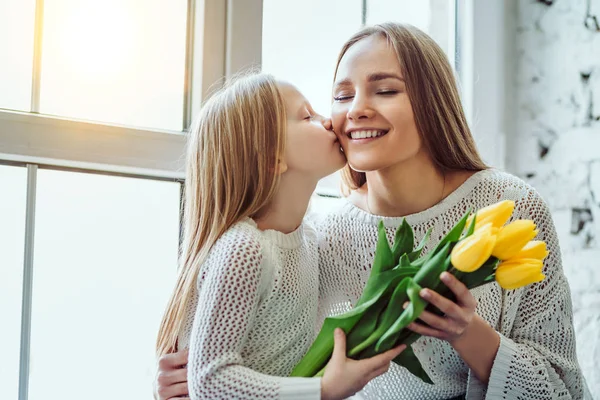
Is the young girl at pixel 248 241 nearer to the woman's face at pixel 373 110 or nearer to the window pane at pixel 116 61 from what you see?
the woman's face at pixel 373 110

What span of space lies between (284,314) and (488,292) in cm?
45

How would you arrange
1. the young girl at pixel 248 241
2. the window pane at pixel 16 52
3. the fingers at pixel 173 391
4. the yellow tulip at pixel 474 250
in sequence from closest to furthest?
1. the yellow tulip at pixel 474 250
2. the young girl at pixel 248 241
3. the fingers at pixel 173 391
4. the window pane at pixel 16 52

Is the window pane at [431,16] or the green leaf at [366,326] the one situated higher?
the window pane at [431,16]

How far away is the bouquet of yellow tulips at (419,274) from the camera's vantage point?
100 centimetres

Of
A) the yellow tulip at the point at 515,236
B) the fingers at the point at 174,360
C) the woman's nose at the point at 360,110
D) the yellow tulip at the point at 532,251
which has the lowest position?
the fingers at the point at 174,360

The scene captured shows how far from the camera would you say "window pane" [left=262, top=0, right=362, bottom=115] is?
6.34 feet

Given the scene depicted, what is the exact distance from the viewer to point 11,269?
153cm

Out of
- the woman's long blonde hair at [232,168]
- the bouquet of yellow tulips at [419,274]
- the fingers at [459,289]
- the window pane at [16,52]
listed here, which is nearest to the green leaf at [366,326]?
the bouquet of yellow tulips at [419,274]

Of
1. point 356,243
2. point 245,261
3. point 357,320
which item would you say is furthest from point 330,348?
point 356,243

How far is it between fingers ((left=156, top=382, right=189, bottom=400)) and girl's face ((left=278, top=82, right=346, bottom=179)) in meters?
0.42

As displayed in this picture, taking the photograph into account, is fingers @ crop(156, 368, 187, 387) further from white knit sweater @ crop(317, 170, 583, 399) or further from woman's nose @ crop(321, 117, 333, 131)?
woman's nose @ crop(321, 117, 333, 131)

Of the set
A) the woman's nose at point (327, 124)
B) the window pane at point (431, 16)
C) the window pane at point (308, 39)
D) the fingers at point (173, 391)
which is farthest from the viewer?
the window pane at point (431, 16)

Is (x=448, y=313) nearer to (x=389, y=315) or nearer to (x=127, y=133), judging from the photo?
(x=389, y=315)

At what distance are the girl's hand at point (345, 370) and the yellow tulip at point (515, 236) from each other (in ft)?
0.75
